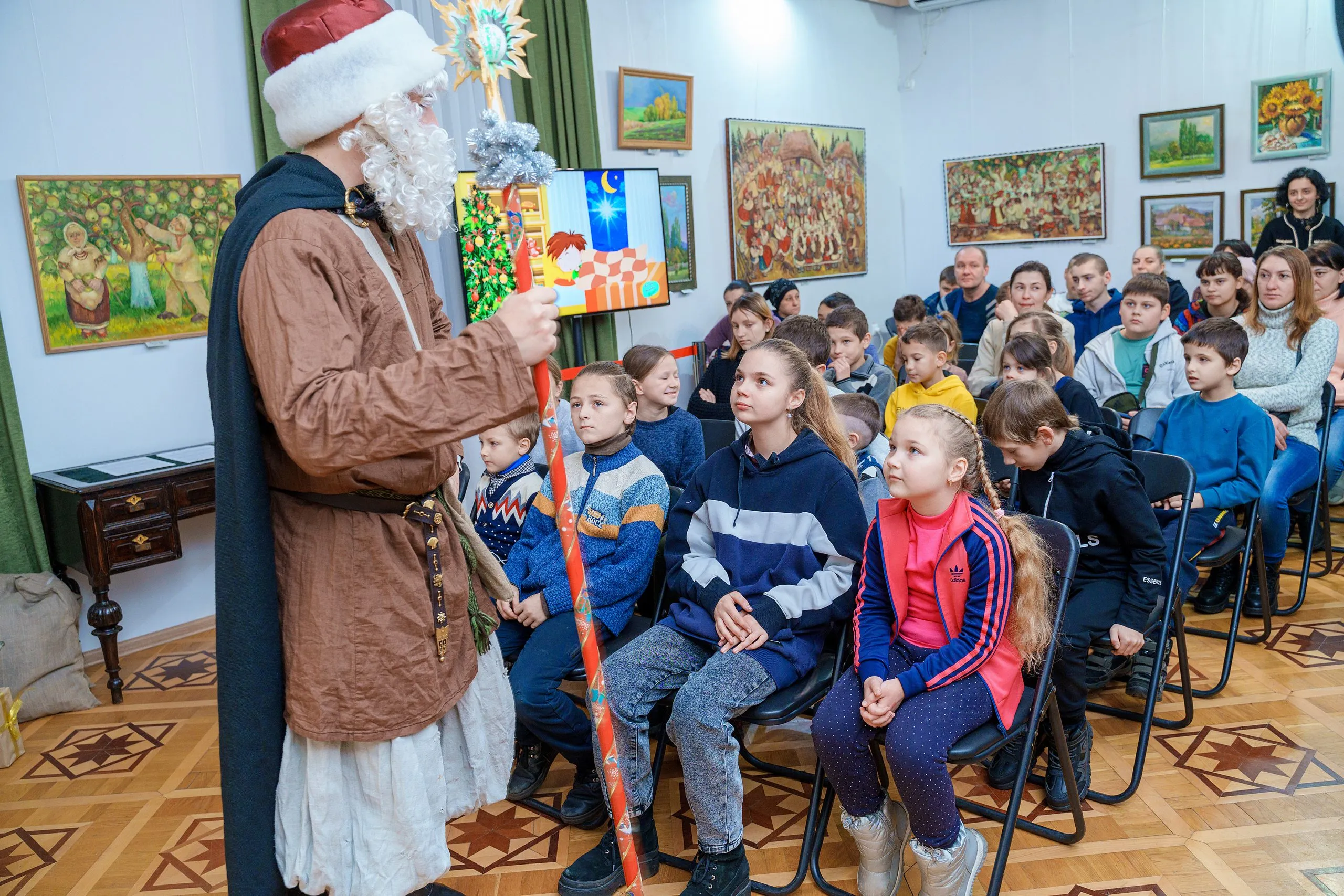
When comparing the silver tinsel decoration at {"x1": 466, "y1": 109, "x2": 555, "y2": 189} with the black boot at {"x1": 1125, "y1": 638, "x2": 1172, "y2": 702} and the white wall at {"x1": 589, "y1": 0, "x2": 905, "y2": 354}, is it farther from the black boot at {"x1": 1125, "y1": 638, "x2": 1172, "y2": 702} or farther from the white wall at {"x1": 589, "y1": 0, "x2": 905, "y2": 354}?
the white wall at {"x1": 589, "y1": 0, "x2": 905, "y2": 354}

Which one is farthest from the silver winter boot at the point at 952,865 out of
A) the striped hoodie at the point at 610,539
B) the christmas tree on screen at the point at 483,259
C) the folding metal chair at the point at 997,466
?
the christmas tree on screen at the point at 483,259

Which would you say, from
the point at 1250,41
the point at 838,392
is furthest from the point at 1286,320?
the point at 1250,41

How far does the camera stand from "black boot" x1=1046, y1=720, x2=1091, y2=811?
2652 mm

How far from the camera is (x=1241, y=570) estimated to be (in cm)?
339

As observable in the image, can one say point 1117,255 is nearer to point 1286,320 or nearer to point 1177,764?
point 1286,320

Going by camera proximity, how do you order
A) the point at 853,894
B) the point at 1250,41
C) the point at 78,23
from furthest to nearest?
the point at 1250,41 → the point at 78,23 → the point at 853,894

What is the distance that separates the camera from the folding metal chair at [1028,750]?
214 cm

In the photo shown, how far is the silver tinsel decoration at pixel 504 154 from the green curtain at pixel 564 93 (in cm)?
438

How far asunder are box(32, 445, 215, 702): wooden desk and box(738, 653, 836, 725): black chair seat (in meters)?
2.40

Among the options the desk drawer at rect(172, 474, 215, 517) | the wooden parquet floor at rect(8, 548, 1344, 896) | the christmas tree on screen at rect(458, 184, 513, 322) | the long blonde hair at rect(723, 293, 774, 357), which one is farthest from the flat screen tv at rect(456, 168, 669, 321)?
the wooden parquet floor at rect(8, 548, 1344, 896)

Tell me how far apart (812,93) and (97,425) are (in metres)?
5.94

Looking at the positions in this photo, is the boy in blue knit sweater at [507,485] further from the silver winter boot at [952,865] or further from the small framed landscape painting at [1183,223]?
the small framed landscape painting at [1183,223]

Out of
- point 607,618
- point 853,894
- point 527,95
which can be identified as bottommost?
point 853,894

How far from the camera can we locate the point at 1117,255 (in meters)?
7.79
